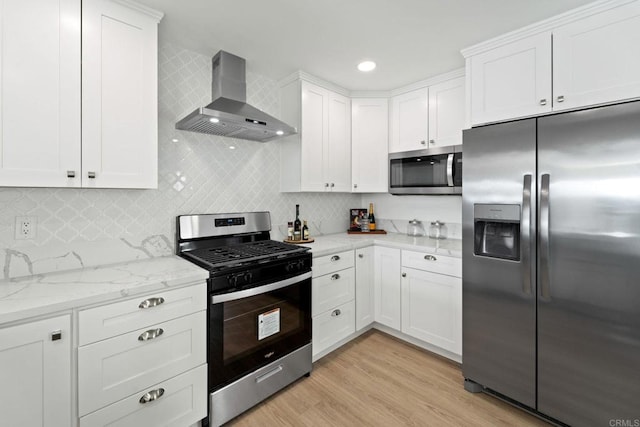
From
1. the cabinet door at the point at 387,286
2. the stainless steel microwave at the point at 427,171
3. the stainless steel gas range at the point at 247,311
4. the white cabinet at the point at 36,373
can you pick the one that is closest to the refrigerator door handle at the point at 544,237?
the stainless steel microwave at the point at 427,171

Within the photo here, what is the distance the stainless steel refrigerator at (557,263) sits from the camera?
1472mm

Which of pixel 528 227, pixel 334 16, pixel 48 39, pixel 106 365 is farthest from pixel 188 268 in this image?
pixel 528 227

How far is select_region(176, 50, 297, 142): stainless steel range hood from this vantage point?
6.48ft

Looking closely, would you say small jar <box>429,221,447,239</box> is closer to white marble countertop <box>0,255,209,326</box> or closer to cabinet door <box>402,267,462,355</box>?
cabinet door <box>402,267,462,355</box>

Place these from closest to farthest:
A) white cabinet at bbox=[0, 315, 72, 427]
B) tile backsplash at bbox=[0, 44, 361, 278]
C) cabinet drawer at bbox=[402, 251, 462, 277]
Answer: white cabinet at bbox=[0, 315, 72, 427] → tile backsplash at bbox=[0, 44, 361, 278] → cabinet drawer at bbox=[402, 251, 462, 277]

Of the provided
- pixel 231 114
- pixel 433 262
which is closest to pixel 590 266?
pixel 433 262

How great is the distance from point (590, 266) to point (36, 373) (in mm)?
2723

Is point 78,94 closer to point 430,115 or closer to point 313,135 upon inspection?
point 313,135

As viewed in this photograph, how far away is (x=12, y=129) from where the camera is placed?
1345mm

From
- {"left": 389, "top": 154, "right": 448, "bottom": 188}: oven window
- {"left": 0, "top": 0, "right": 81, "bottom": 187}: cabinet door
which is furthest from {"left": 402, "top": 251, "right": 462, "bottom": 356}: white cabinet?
{"left": 0, "top": 0, "right": 81, "bottom": 187}: cabinet door

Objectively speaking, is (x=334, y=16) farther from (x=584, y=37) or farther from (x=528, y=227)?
(x=528, y=227)

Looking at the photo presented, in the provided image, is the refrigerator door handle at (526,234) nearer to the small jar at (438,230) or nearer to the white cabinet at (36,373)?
the small jar at (438,230)

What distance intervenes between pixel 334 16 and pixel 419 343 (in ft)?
9.07

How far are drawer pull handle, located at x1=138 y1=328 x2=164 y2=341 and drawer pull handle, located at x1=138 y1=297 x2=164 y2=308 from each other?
0.14 m
